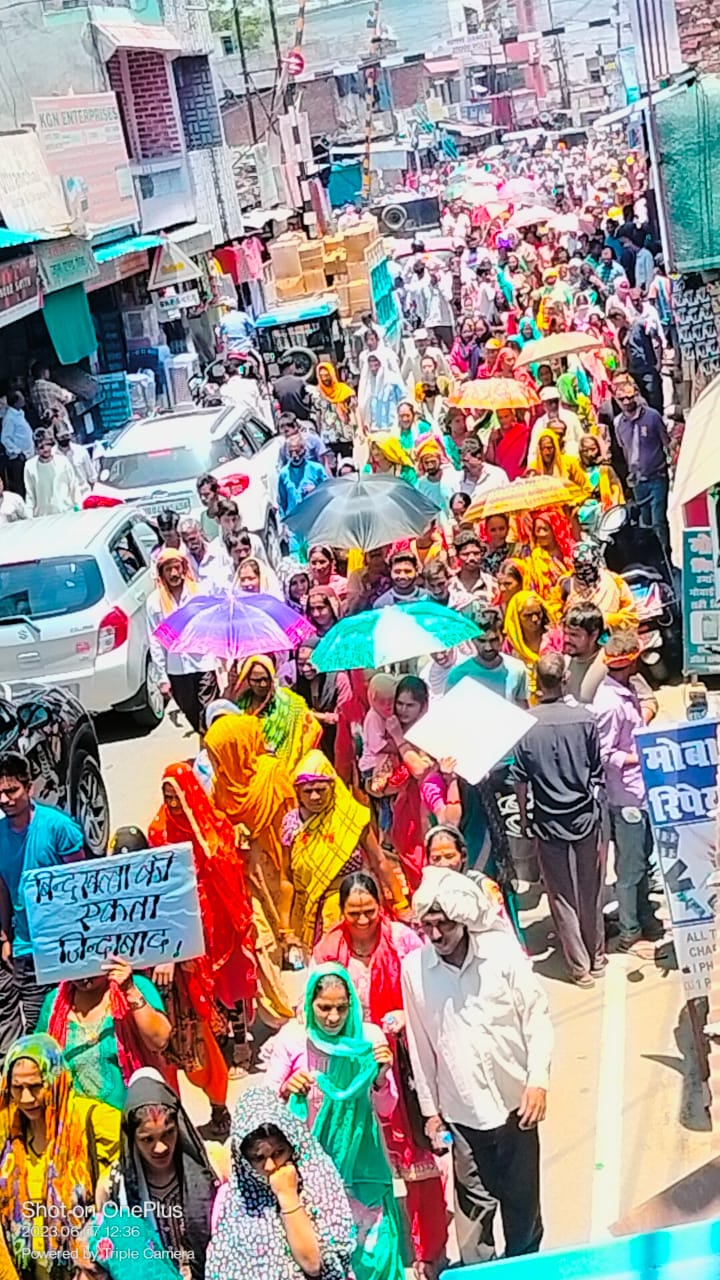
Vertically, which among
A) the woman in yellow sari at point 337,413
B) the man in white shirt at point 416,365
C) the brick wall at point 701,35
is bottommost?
the woman in yellow sari at point 337,413

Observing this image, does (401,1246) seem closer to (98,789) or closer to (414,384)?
(98,789)

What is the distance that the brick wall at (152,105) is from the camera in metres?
29.5

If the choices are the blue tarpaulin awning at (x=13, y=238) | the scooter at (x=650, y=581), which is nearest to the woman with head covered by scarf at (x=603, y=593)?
the scooter at (x=650, y=581)

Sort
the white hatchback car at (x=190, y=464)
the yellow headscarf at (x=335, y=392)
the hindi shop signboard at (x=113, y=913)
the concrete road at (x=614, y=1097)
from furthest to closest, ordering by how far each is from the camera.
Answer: the yellow headscarf at (x=335, y=392) → the white hatchback car at (x=190, y=464) → the concrete road at (x=614, y=1097) → the hindi shop signboard at (x=113, y=913)

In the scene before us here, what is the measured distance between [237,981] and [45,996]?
1045 millimetres

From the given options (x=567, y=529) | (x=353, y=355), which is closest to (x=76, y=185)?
(x=353, y=355)

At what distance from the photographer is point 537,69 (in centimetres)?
5553

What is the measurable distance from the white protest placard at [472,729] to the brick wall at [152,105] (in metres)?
23.8

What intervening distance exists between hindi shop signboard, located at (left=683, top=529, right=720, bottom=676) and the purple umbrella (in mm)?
2244

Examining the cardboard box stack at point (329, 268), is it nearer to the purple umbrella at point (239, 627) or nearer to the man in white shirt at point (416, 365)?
the man in white shirt at point (416, 365)

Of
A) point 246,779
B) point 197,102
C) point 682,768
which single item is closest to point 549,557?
point 246,779

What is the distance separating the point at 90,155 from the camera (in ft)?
82.4

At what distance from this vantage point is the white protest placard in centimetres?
675

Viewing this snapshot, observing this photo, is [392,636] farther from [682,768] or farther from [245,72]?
[245,72]
